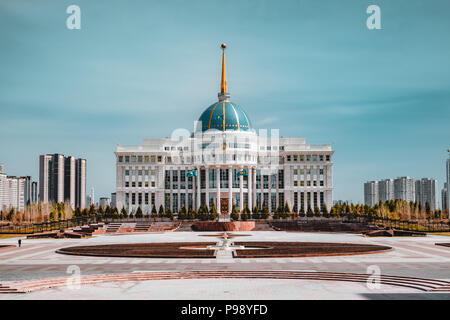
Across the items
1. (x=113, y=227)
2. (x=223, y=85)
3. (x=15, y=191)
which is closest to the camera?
(x=113, y=227)

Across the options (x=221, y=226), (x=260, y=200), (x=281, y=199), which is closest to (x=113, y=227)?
(x=221, y=226)

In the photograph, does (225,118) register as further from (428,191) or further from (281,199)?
(428,191)

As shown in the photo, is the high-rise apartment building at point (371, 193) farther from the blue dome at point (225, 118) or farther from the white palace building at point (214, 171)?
the blue dome at point (225, 118)

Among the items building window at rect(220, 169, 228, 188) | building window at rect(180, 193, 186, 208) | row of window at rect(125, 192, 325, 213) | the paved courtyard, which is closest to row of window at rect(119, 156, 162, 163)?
row of window at rect(125, 192, 325, 213)

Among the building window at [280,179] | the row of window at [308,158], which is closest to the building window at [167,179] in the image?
the building window at [280,179]

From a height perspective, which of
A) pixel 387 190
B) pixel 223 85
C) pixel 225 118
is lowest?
pixel 387 190

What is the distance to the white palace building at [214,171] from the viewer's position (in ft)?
317

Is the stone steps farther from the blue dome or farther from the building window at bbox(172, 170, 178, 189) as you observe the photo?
the building window at bbox(172, 170, 178, 189)

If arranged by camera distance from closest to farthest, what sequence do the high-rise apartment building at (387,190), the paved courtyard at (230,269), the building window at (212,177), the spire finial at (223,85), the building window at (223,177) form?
the paved courtyard at (230,269), the building window at (223,177), the building window at (212,177), the spire finial at (223,85), the high-rise apartment building at (387,190)

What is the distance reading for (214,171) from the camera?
95312 mm

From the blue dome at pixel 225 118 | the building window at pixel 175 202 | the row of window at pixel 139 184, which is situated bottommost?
the building window at pixel 175 202

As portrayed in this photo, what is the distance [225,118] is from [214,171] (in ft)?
35.6
